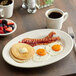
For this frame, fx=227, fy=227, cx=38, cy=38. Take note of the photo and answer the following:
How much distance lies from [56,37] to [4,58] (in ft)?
1.03

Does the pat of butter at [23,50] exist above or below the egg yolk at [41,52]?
above

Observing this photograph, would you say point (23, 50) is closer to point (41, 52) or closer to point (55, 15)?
point (41, 52)

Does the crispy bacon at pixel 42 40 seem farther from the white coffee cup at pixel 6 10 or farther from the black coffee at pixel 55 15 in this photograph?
the white coffee cup at pixel 6 10

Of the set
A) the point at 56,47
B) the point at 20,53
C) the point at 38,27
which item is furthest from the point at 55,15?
the point at 20,53

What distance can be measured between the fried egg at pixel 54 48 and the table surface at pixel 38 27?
0.05 meters

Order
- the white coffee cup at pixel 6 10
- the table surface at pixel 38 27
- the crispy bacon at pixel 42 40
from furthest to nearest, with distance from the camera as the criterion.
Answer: the white coffee cup at pixel 6 10
the crispy bacon at pixel 42 40
the table surface at pixel 38 27

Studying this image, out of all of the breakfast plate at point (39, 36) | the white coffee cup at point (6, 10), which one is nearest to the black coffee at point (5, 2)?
the white coffee cup at point (6, 10)

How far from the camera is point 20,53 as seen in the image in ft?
3.60

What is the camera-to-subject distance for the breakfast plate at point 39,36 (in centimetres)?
107

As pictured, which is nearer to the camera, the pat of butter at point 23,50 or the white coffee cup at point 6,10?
the pat of butter at point 23,50

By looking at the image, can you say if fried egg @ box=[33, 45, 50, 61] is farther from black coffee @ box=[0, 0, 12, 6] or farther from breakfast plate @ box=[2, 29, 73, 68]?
black coffee @ box=[0, 0, 12, 6]

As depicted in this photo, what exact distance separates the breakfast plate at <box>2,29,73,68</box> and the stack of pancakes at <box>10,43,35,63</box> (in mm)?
19

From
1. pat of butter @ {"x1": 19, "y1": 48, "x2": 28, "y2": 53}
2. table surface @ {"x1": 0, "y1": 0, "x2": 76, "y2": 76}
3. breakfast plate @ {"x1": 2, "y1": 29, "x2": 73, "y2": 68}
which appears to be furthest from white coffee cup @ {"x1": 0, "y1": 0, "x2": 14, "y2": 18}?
pat of butter @ {"x1": 19, "y1": 48, "x2": 28, "y2": 53}

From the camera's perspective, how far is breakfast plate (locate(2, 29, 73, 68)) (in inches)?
42.1
